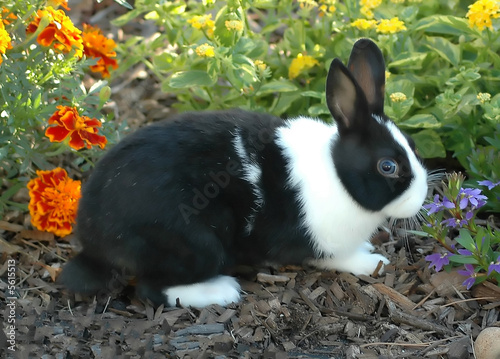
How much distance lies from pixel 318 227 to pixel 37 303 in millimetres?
1543

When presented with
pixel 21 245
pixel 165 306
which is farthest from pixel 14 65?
pixel 165 306

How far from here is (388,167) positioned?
338 cm

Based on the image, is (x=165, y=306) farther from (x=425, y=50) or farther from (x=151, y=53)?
(x=425, y=50)

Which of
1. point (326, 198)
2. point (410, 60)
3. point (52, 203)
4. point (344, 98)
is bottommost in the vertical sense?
point (52, 203)

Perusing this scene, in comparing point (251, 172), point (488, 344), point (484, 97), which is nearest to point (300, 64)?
point (484, 97)

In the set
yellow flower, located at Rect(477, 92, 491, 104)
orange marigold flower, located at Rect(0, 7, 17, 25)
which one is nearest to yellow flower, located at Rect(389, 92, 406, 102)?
yellow flower, located at Rect(477, 92, 491, 104)

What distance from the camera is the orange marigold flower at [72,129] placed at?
12.3ft

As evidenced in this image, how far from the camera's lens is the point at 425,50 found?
16.4 feet

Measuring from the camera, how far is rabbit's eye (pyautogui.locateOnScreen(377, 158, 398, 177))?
11.1ft

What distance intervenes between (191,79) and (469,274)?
2142 mm

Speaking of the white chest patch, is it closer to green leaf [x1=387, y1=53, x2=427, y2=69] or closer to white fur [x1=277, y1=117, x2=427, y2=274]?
white fur [x1=277, y1=117, x2=427, y2=274]

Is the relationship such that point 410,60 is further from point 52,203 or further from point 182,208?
point 52,203

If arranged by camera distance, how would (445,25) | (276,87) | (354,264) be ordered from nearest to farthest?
(354,264), (276,87), (445,25)

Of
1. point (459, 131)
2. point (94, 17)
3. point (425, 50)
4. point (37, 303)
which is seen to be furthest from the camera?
point (94, 17)
